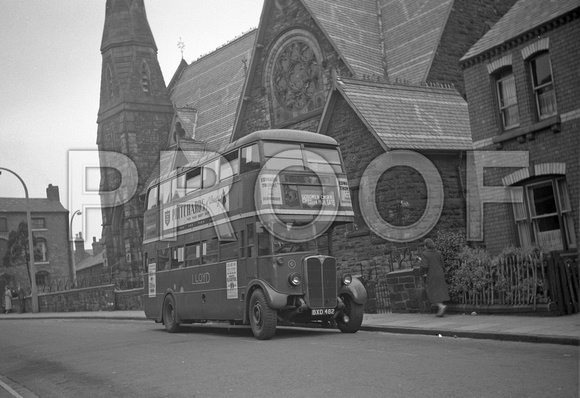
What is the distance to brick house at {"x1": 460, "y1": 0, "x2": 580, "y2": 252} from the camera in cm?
1808

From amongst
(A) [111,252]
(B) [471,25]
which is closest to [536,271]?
(B) [471,25]

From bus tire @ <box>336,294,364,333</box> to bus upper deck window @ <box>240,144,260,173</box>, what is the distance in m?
3.46

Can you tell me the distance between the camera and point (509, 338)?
12.0m

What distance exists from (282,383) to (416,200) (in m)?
15.2

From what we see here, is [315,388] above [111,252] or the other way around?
the other way around

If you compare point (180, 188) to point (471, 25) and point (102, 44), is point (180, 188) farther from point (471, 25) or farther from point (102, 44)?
point (102, 44)

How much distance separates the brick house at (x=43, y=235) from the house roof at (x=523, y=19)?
61208mm

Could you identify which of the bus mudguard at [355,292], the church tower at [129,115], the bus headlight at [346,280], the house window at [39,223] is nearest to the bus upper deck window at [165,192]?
the bus headlight at [346,280]

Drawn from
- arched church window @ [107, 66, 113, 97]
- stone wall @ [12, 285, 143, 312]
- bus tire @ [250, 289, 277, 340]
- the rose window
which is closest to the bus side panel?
bus tire @ [250, 289, 277, 340]

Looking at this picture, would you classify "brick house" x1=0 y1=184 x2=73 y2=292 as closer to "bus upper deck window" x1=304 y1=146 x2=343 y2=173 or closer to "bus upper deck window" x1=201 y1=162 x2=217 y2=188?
"bus upper deck window" x1=201 y1=162 x2=217 y2=188

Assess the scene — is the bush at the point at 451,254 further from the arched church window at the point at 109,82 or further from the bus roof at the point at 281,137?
the arched church window at the point at 109,82


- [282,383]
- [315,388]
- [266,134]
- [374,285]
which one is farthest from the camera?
[374,285]

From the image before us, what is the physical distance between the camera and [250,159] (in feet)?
51.3

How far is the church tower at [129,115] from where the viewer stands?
154 feet
